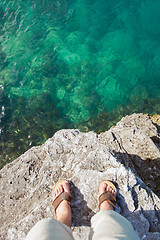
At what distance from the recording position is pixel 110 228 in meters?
2.27

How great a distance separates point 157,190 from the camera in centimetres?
384

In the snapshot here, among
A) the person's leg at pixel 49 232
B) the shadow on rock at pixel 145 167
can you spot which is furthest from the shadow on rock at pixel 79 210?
the shadow on rock at pixel 145 167

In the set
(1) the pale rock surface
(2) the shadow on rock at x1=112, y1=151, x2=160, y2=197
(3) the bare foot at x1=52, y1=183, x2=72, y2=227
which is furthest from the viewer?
(2) the shadow on rock at x1=112, y1=151, x2=160, y2=197

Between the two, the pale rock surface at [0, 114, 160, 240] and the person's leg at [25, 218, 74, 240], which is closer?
the person's leg at [25, 218, 74, 240]

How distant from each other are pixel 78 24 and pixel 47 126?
235 inches

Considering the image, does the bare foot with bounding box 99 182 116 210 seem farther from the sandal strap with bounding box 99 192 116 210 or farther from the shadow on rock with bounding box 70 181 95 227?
the shadow on rock with bounding box 70 181 95 227

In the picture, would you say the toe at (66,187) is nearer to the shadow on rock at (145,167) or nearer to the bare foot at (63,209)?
the bare foot at (63,209)

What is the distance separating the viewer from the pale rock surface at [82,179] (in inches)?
117

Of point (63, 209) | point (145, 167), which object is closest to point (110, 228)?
point (63, 209)

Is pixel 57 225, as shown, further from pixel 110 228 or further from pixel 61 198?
pixel 110 228

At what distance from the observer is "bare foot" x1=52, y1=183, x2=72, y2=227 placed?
9.25 ft

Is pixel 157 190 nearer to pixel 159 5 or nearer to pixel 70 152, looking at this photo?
pixel 70 152

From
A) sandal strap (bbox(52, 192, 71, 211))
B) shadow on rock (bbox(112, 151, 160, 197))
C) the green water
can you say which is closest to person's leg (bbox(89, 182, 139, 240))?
sandal strap (bbox(52, 192, 71, 211))

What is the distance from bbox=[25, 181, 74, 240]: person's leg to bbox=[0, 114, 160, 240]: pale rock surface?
0.21 metres
